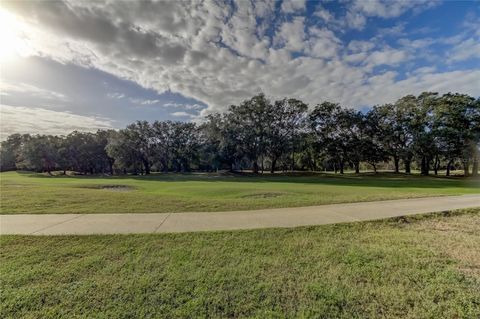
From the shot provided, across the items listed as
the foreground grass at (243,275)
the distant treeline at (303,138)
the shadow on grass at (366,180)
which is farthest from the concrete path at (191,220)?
the distant treeline at (303,138)

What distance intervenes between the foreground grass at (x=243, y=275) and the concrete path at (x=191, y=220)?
654mm

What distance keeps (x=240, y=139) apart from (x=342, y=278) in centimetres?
4172

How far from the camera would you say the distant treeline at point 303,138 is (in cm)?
3528

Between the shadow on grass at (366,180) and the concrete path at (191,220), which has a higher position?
the concrete path at (191,220)

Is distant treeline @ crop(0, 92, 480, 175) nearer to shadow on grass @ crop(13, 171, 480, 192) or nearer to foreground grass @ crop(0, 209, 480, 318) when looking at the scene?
shadow on grass @ crop(13, 171, 480, 192)

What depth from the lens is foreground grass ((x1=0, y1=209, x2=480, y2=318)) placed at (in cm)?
285

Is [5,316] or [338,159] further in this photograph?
[338,159]

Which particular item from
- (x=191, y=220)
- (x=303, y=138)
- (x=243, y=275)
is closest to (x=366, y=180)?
(x=303, y=138)

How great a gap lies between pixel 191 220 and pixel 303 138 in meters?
39.6

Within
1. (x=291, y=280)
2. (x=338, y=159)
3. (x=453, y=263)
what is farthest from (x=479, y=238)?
(x=338, y=159)

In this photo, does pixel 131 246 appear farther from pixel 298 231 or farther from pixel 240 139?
pixel 240 139

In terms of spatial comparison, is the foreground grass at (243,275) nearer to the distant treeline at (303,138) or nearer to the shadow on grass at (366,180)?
the shadow on grass at (366,180)

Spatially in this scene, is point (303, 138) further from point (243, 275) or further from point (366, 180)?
point (243, 275)

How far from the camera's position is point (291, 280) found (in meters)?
3.46
